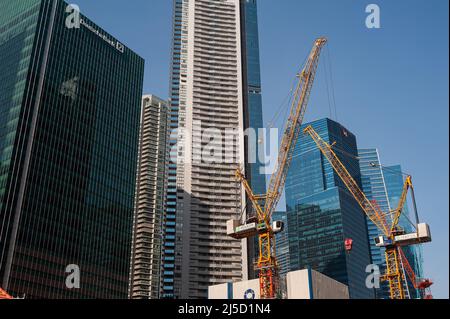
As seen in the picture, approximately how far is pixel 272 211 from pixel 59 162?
80.7m

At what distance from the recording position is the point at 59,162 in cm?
16938

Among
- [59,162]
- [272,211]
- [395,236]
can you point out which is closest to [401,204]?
[395,236]

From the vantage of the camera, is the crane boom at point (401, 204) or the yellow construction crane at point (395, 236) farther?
the crane boom at point (401, 204)

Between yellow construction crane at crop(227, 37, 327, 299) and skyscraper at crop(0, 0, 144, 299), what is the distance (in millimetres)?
68615

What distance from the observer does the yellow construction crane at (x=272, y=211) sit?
387 ft

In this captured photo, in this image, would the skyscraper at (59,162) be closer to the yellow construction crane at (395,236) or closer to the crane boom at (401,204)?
the yellow construction crane at (395,236)

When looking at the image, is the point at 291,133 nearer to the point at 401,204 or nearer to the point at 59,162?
the point at 401,204

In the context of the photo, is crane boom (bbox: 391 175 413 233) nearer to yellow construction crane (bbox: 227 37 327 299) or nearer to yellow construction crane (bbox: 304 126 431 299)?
yellow construction crane (bbox: 304 126 431 299)

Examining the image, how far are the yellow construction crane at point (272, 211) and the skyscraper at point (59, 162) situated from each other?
68.6 meters

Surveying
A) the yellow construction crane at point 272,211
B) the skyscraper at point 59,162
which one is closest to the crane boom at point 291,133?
the yellow construction crane at point 272,211

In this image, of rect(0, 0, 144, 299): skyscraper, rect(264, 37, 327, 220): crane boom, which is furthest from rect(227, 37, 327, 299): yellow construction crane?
rect(0, 0, 144, 299): skyscraper

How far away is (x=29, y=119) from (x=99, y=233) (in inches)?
1774

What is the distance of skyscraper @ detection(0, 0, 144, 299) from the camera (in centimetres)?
15288
